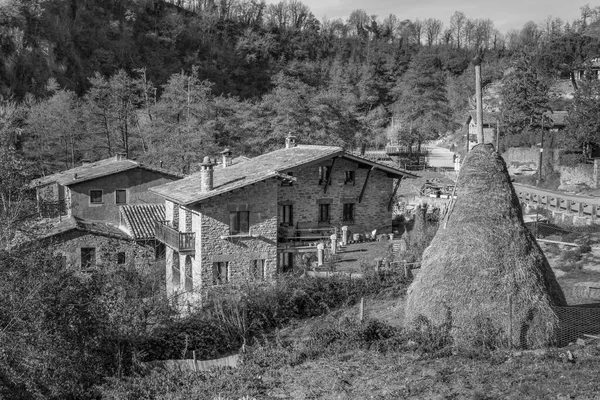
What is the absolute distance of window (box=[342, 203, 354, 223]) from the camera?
3156cm

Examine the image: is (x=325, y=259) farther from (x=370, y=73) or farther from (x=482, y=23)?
(x=482, y=23)

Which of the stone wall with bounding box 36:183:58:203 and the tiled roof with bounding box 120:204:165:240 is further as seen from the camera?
the stone wall with bounding box 36:183:58:203

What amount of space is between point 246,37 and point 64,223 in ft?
382

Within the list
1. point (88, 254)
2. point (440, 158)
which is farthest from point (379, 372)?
point (440, 158)

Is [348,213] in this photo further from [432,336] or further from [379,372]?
[379,372]

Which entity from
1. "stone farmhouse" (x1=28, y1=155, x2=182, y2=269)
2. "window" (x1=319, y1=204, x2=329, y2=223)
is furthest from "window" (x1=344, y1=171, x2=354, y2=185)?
"stone farmhouse" (x1=28, y1=155, x2=182, y2=269)

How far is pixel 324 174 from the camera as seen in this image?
3078 centimetres

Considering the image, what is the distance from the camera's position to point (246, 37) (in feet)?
472

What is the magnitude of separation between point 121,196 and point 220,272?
13.2 metres

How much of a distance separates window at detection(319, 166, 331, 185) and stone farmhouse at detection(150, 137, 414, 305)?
0.04 meters

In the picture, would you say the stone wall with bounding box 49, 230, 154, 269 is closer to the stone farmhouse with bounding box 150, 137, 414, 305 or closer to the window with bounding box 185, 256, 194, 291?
the stone farmhouse with bounding box 150, 137, 414, 305

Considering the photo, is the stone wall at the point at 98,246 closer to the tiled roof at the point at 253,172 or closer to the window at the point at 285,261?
the tiled roof at the point at 253,172

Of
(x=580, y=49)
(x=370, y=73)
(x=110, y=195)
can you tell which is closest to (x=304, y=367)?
(x=110, y=195)

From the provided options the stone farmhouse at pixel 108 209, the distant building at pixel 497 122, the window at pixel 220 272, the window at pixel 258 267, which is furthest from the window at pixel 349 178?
the distant building at pixel 497 122
